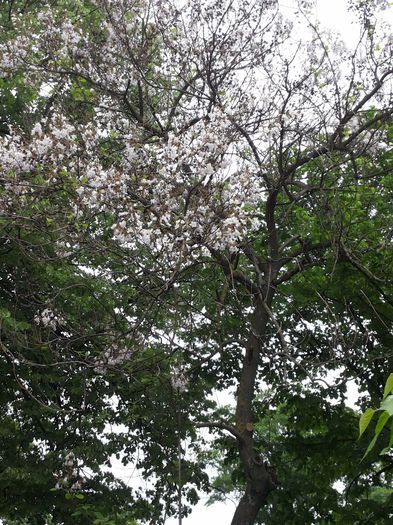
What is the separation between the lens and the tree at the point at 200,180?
8.58 meters

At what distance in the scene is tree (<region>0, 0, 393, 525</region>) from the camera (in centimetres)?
858

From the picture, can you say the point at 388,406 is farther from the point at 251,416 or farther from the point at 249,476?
the point at 251,416

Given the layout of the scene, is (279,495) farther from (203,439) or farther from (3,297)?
(3,297)

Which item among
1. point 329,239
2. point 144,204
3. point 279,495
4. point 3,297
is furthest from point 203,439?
point 144,204

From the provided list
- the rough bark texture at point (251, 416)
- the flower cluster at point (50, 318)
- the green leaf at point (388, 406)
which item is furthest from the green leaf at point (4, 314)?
the green leaf at point (388, 406)

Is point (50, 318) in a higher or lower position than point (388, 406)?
higher

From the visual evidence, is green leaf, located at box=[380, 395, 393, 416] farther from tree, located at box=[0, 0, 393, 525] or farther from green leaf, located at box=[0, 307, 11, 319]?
green leaf, located at box=[0, 307, 11, 319]

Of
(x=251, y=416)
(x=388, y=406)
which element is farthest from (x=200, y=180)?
(x=388, y=406)

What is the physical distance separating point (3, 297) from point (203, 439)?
4.73 meters

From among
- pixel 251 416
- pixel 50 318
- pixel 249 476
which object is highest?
pixel 50 318

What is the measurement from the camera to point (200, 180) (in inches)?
330

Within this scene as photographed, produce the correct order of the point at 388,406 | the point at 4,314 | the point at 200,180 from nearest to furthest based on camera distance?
the point at 388,406, the point at 200,180, the point at 4,314

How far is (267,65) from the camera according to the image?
10461mm

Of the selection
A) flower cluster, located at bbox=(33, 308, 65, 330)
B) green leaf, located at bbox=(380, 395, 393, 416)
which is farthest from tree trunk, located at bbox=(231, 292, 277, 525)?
green leaf, located at bbox=(380, 395, 393, 416)
